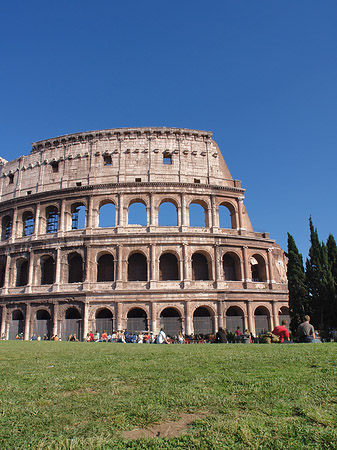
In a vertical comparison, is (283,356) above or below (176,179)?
below

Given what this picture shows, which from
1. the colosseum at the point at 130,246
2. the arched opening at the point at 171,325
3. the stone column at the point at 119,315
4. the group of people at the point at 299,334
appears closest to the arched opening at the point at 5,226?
the colosseum at the point at 130,246

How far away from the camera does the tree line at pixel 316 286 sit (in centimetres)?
2614

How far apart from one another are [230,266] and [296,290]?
5743mm

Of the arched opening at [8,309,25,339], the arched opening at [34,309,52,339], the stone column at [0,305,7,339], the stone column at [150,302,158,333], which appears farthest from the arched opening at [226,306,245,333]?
the stone column at [0,305,7,339]

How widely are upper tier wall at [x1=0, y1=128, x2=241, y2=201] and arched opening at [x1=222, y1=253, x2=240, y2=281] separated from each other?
6469 mm

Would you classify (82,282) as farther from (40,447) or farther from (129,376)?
(40,447)

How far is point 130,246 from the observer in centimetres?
2841

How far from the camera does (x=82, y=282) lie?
92.6 ft

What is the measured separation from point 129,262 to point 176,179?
8.10 metres

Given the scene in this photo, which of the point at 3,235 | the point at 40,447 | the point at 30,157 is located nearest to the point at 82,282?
the point at 3,235

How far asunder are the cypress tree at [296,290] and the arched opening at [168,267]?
30.0 feet

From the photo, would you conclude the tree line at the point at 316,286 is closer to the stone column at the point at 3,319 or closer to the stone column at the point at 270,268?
the stone column at the point at 270,268

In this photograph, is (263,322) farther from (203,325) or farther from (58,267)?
(58,267)

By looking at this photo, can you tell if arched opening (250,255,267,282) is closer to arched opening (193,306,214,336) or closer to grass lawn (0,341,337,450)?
arched opening (193,306,214,336)
